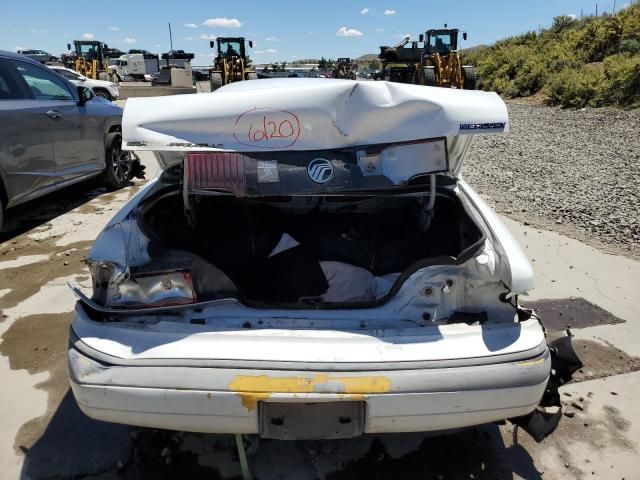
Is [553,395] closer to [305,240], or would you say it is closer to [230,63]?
[305,240]

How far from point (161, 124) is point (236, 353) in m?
0.97

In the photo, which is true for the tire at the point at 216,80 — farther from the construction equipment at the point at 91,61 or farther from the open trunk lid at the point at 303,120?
the open trunk lid at the point at 303,120

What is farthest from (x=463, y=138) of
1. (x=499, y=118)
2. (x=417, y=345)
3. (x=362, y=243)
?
(x=417, y=345)

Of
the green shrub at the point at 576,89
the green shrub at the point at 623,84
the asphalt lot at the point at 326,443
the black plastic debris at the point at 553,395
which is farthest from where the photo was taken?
the green shrub at the point at 576,89

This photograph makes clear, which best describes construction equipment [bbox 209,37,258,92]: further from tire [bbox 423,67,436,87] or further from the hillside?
the hillside

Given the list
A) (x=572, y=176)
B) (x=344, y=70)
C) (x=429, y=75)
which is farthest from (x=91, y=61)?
(x=572, y=176)

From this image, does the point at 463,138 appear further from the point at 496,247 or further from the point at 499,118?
the point at 496,247

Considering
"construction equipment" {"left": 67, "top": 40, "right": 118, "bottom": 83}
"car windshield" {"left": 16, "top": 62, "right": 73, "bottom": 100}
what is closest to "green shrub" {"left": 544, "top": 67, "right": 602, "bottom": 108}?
"car windshield" {"left": 16, "top": 62, "right": 73, "bottom": 100}

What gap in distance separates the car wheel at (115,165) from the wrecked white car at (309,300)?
4.48m

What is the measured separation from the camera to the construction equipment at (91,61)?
24.6 m

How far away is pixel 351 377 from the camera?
163cm

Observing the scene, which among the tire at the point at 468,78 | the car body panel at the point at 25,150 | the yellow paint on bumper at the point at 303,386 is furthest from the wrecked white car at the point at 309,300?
the tire at the point at 468,78

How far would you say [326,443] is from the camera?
2.29 meters

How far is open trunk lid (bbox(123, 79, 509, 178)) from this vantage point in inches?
75.9
